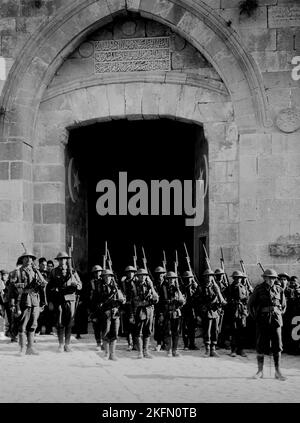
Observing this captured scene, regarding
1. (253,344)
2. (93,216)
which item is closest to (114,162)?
(93,216)

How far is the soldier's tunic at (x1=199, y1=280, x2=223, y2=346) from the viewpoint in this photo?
44.8 feet

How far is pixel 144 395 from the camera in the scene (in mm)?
9359

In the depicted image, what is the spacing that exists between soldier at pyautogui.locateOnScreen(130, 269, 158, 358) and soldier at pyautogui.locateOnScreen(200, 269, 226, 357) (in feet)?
3.30

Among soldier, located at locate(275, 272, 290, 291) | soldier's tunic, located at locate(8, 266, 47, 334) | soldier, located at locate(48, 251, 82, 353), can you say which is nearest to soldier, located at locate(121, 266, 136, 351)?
soldier, located at locate(48, 251, 82, 353)

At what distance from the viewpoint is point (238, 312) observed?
1375cm

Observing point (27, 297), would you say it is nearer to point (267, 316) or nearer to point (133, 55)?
point (267, 316)

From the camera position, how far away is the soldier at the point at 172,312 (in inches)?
538

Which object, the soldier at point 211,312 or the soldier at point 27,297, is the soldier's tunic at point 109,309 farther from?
the soldier at point 211,312

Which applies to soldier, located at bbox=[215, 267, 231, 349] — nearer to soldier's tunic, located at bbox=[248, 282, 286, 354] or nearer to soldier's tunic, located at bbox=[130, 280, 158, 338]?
soldier's tunic, located at bbox=[130, 280, 158, 338]

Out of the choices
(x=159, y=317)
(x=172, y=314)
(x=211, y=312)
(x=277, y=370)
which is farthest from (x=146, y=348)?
(x=277, y=370)

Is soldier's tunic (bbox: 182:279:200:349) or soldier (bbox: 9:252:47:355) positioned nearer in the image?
soldier (bbox: 9:252:47:355)

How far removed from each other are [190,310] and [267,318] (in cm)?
338
